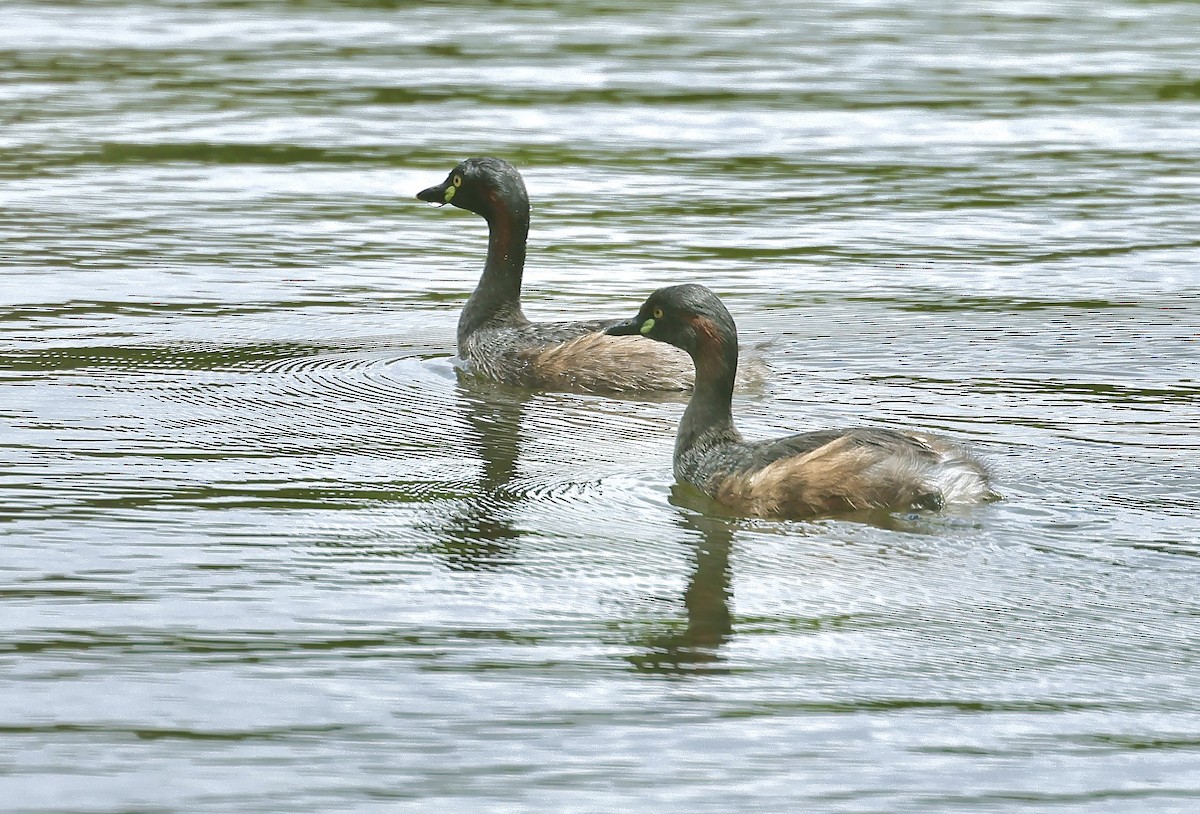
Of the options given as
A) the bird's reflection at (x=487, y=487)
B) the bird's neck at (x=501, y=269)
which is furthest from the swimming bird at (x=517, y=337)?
the bird's reflection at (x=487, y=487)

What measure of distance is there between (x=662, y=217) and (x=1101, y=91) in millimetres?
8015

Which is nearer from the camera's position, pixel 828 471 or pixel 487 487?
pixel 828 471

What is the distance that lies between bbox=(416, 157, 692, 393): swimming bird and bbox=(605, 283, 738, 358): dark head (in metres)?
1.88

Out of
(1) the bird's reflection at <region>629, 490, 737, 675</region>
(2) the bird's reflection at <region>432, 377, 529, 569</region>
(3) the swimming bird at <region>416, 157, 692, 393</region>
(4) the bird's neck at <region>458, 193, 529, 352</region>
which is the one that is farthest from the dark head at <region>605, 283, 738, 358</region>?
(4) the bird's neck at <region>458, 193, 529, 352</region>

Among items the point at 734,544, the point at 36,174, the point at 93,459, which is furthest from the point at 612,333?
the point at 36,174

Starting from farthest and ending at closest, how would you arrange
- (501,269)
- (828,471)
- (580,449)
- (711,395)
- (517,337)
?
(501,269)
(517,337)
(580,449)
(711,395)
(828,471)

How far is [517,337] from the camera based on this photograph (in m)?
13.4

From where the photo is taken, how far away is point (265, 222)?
57.7ft

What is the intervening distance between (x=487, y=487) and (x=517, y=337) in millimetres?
3277

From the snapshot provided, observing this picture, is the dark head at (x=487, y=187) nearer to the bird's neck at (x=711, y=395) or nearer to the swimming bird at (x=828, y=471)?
the bird's neck at (x=711, y=395)

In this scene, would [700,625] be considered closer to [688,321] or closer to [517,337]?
[688,321]

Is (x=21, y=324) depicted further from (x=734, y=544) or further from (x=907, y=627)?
(x=907, y=627)

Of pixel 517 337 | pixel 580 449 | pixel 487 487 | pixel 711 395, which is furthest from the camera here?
pixel 517 337

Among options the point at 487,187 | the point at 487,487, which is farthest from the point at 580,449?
the point at 487,187
